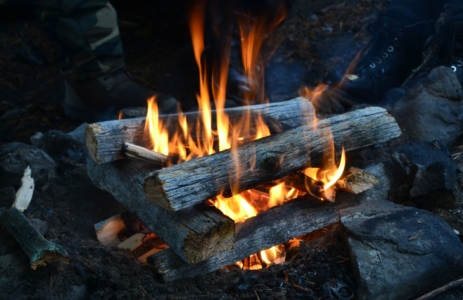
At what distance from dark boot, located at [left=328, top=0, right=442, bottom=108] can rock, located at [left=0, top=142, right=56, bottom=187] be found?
2763 mm

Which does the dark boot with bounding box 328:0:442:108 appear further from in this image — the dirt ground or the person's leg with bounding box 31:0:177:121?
the person's leg with bounding box 31:0:177:121

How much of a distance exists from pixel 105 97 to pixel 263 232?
9.27 ft

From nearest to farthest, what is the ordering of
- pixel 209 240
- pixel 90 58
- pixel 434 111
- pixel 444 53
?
1. pixel 209 240
2. pixel 434 111
3. pixel 444 53
4. pixel 90 58

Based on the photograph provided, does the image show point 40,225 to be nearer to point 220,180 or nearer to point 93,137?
point 93,137

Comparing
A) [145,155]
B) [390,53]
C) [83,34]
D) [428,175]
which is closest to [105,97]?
[83,34]

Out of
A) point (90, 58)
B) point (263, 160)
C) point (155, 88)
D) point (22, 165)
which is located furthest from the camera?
point (155, 88)

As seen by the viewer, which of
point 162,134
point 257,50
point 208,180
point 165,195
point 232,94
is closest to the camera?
point 165,195

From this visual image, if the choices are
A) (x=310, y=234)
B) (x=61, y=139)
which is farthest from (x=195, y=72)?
(x=310, y=234)

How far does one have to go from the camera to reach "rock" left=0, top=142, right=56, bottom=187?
3539mm

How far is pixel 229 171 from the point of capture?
260 centimetres

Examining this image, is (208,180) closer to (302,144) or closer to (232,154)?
(232,154)

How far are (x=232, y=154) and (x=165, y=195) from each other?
18.7 inches

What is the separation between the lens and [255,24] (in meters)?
5.14

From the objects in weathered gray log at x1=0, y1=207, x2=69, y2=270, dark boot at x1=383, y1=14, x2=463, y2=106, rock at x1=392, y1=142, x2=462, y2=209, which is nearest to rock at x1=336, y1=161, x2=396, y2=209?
rock at x1=392, y1=142, x2=462, y2=209
